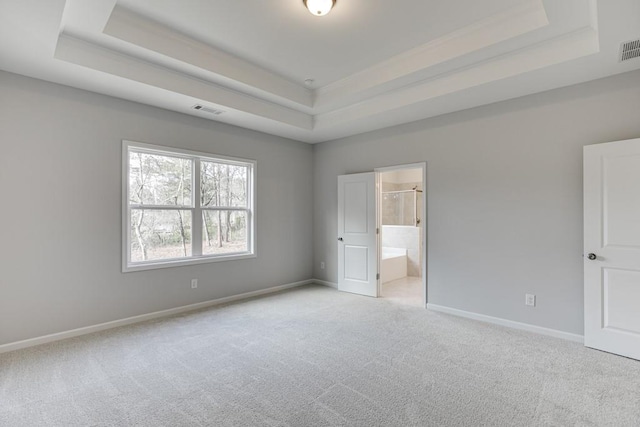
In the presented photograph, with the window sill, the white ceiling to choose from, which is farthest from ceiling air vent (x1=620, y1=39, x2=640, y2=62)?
the window sill

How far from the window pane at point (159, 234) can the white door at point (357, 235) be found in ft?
8.13

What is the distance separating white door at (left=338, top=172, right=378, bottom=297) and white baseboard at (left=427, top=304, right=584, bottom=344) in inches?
43.9

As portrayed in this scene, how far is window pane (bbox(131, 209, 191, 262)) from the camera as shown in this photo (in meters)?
3.92

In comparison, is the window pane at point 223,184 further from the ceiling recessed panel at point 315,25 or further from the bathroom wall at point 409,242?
the bathroom wall at point 409,242

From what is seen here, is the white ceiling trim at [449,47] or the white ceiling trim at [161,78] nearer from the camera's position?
the white ceiling trim at [449,47]

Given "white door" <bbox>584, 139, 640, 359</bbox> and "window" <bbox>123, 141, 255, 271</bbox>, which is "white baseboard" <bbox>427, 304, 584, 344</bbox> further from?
"window" <bbox>123, 141, 255, 271</bbox>

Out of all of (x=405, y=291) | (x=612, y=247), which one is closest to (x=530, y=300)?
(x=612, y=247)

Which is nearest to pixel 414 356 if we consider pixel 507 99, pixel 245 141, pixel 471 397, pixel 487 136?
pixel 471 397

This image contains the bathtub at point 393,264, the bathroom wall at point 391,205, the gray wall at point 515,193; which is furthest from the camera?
the bathroom wall at point 391,205

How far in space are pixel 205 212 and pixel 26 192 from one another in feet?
6.31

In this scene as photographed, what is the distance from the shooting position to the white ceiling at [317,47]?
2543 millimetres

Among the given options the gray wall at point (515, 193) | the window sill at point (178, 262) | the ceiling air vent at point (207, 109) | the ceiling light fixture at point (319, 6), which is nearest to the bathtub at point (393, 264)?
the gray wall at point (515, 193)

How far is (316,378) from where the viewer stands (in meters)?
2.54

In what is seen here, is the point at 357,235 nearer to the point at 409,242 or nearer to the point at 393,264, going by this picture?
the point at 393,264
